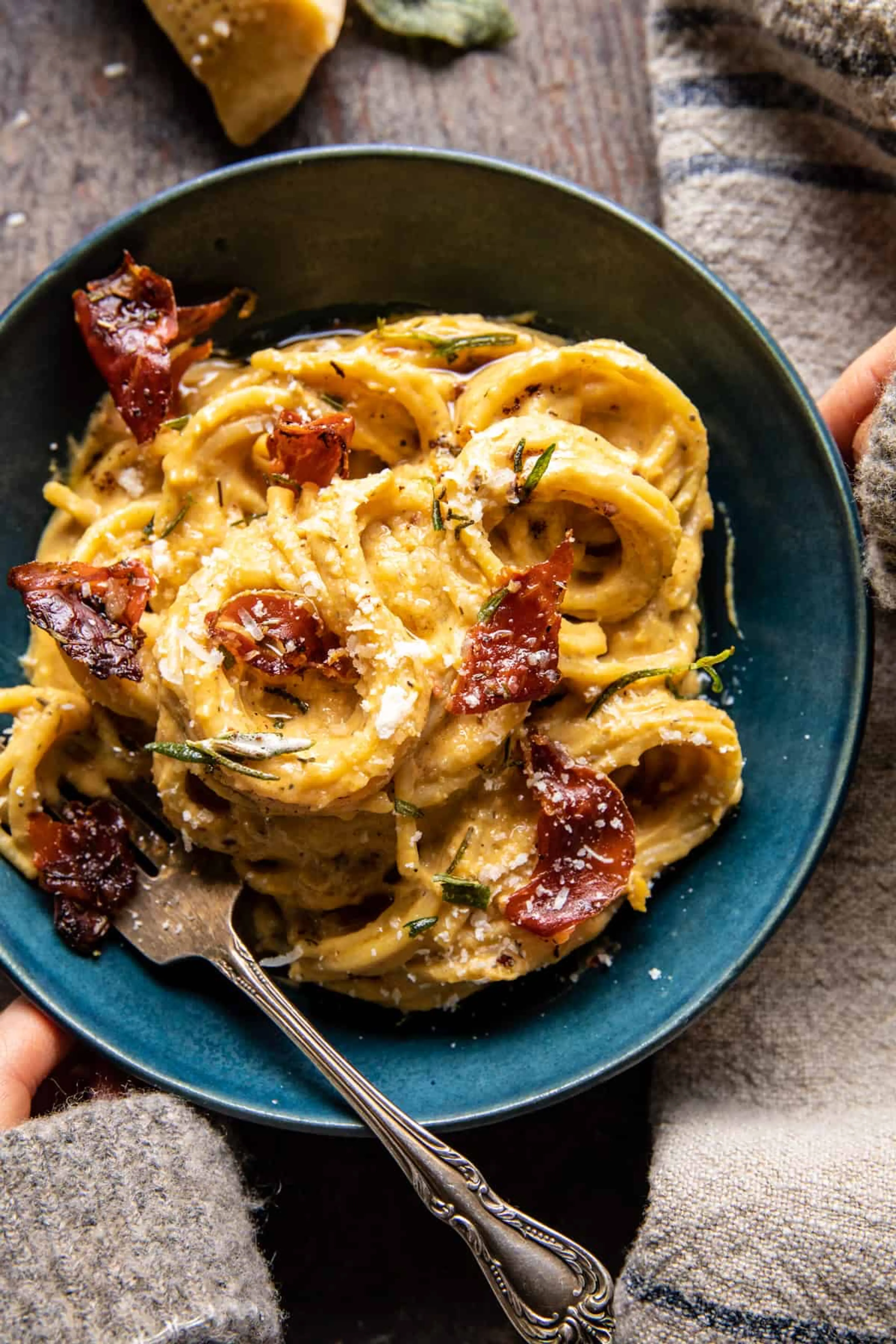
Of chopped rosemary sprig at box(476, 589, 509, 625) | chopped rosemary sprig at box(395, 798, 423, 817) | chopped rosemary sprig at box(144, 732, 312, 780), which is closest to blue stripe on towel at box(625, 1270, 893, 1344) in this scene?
chopped rosemary sprig at box(395, 798, 423, 817)

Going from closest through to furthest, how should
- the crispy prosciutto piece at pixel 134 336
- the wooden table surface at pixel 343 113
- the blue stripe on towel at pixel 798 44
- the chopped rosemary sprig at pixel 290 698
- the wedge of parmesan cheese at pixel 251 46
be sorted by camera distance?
the chopped rosemary sprig at pixel 290 698 → the crispy prosciutto piece at pixel 134 336 → the blue stripe on towel at pixel 798 44 → the wedge of parmesan cheese at pixel 251 46 → the wooden table surface at pixel 343 113

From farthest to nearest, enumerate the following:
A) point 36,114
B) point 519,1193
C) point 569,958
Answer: point 36,114 < point 519,1193 < point 569,958

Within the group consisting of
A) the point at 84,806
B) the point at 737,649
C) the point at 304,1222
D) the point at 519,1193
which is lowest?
the point at 304,1222

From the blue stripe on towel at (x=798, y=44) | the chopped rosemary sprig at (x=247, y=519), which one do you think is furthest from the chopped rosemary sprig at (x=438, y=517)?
the blue stripe on towel at (x=798, y=44)

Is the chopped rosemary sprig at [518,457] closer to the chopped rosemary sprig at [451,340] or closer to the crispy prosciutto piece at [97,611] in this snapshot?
the chopped rosemary sprig at [451,340]

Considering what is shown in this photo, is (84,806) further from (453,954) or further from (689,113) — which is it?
(689,113)

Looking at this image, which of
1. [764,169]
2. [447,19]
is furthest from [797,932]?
[447,19]

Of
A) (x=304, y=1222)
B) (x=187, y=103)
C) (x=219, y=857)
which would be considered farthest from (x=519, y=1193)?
(x=187, y=103)
